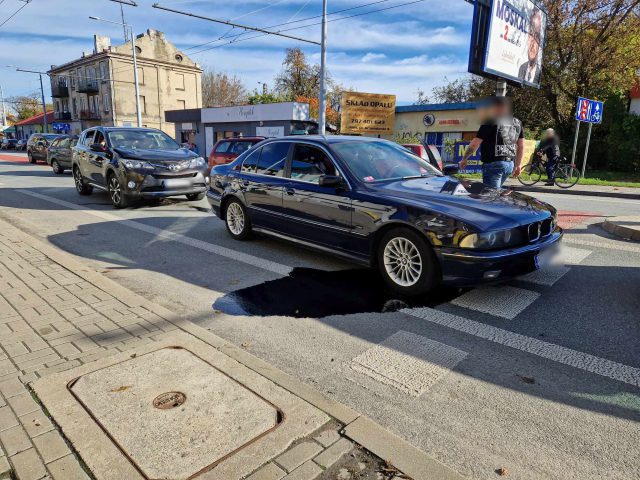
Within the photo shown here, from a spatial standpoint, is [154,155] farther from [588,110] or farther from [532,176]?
[588,110]

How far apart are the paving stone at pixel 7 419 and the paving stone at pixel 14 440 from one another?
0.13 ft

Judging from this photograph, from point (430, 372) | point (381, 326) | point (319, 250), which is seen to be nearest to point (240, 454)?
point (430, 372)

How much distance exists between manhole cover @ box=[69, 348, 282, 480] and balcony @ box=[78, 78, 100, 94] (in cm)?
6556

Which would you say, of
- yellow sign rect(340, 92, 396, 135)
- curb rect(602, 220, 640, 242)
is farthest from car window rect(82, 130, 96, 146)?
yellow sign rect(340, 92, 396, 135)

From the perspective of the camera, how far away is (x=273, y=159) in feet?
20.6

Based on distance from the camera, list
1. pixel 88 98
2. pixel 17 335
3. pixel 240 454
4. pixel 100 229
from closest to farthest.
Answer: pixel 240 454, pixel 17 335, pixel 100 229, pixel 88 98

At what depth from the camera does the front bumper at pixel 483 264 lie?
4.06m

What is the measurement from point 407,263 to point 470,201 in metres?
0.86

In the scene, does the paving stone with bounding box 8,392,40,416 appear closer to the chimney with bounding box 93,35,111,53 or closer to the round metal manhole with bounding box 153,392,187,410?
the round metal manhole with bounding box 153,392,187,410

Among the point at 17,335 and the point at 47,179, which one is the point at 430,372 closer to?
the point at 17,335

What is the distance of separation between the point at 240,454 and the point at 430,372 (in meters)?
1.48

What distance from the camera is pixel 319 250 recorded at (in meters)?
5.54

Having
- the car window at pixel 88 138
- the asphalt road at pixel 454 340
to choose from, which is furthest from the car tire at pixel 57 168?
the asphalt road at pixel 454 340

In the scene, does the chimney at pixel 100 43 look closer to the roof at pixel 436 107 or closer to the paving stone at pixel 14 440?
the roof at pixel 436 107
